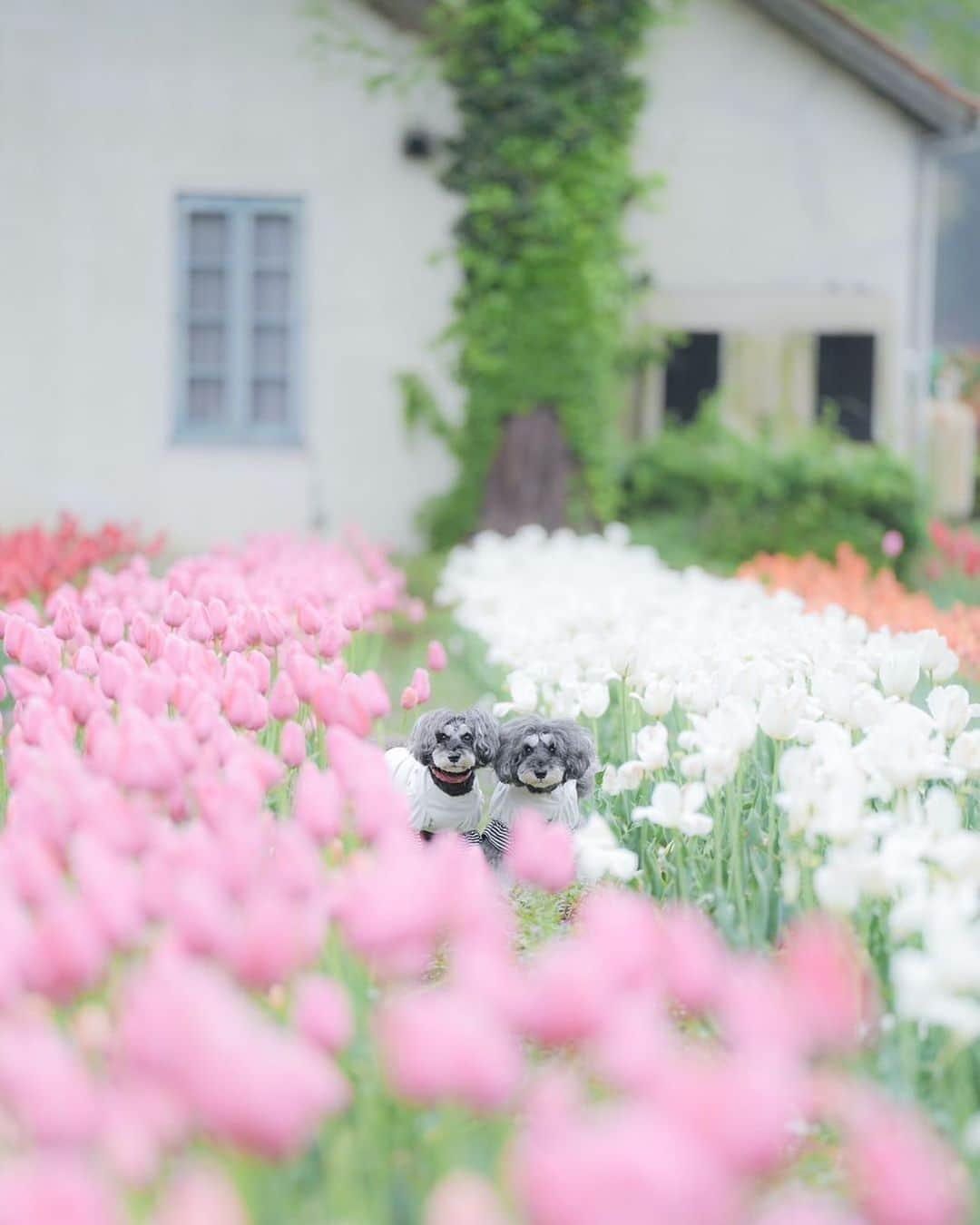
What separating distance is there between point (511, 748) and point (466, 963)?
212 centimetres

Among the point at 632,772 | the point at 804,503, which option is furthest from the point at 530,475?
the point at 632,772

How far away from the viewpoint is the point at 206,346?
11.6 meters

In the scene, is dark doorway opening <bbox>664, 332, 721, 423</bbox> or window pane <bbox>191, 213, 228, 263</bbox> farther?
dark doorway opening <bbox>664, 332, 721, 423</bbox>

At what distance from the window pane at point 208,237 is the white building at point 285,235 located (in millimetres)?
18

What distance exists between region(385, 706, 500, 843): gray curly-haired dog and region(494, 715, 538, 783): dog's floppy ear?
0.02m

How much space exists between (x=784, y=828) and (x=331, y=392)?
8505 millimetres

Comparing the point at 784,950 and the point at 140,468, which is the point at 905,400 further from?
the point at 784,950

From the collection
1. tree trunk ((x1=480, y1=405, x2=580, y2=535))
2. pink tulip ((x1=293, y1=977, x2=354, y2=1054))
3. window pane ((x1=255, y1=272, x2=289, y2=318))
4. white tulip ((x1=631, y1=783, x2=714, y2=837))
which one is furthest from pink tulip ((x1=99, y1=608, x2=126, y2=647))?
window pane ((x1=255, y1=272, x2=289, y2=318))

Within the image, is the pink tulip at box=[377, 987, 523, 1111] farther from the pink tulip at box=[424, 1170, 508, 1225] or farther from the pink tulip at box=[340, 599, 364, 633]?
the pink tulip at box=[340, 599, 364, 633]

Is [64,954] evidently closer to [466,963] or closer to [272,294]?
[466,963]

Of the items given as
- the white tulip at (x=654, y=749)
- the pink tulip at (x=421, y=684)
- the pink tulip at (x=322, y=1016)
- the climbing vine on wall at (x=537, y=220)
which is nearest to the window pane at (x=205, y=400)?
the climbing vine on wall at (x=537, y=220)

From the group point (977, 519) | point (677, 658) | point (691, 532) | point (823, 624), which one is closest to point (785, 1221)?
point (677, 658)

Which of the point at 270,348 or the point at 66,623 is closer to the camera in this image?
the point at 66,623

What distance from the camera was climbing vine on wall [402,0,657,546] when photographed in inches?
434
